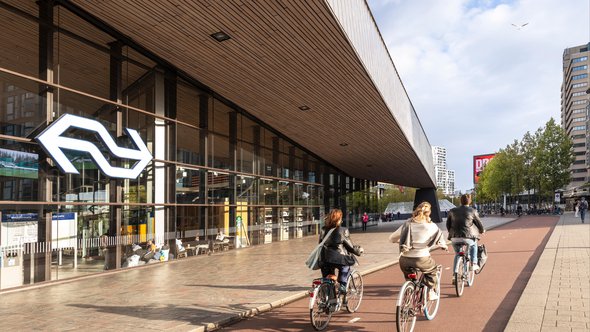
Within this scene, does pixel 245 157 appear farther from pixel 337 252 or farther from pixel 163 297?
pixel 337 252

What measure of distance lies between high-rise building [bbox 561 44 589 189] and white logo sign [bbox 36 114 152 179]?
12455 centimetres

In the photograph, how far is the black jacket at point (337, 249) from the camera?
6375 millimetres

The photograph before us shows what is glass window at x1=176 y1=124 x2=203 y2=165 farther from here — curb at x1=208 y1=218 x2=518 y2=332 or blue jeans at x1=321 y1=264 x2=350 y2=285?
blue jeans at x1=321 y1=264 x2=350 y2=285

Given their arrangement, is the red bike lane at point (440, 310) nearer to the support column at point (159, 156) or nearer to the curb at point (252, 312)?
the curb at point (252, 312)

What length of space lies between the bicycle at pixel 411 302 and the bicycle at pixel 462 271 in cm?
180

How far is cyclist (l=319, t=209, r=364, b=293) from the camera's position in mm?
6387

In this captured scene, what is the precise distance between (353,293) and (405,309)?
1.66m

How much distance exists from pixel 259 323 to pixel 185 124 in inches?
438

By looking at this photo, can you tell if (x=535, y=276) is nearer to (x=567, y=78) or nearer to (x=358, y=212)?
(x=358, y=212)

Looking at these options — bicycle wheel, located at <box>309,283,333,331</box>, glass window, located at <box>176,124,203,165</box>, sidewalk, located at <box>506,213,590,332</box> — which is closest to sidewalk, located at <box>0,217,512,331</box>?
bicycle wheel, located at <box>309,283,333,331</box>

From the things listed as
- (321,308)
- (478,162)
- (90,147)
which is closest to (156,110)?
(90,147)

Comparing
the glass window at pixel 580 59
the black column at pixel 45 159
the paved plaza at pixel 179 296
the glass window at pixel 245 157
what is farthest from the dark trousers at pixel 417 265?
the glass window at pixel 580 59

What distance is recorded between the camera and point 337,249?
6461 mm

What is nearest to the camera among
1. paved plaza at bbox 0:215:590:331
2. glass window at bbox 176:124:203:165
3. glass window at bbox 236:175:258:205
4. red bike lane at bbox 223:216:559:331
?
red bike lane at bbox 223:216:559:331
